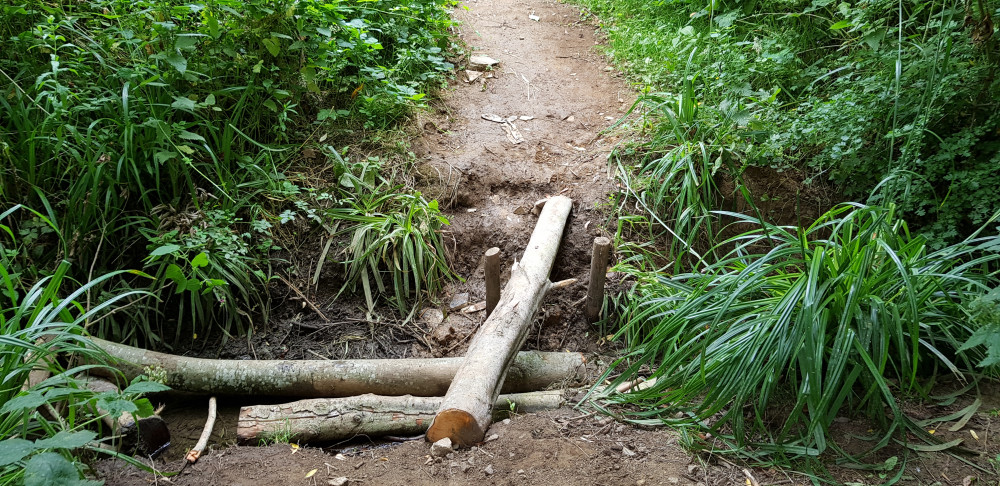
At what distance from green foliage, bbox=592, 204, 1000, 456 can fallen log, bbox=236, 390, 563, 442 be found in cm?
97

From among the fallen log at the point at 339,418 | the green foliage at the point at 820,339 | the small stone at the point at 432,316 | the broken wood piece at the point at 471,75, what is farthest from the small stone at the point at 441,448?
the broken wood piece at the point at 471,75

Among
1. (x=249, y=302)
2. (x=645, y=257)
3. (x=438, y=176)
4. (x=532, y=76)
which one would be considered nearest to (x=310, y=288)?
(x=249, y=302)

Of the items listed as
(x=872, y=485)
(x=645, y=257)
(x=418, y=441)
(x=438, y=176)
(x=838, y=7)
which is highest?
(x=838, y=7)

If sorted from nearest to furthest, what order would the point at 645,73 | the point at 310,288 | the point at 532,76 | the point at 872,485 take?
the point at 872,485
the point at 310,288
the point at 645,73
the point at 532,76

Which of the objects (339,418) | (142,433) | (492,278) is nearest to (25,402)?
(142,433)

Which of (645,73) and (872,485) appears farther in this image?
(645,73)

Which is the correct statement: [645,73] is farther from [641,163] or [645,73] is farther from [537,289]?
[537,289]

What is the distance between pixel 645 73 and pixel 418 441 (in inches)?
147

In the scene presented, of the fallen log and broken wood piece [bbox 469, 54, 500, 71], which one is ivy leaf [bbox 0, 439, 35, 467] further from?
broken wood piece [bbox 469, 54, 500, 71]

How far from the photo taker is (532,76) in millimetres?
5590

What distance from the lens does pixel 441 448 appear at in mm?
2449

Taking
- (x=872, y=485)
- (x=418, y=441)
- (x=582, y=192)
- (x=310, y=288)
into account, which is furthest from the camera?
(x=582, y=192)

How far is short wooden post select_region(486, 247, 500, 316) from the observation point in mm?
3316

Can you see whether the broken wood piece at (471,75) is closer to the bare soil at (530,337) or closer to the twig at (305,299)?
the bare soil at (530,337)
